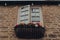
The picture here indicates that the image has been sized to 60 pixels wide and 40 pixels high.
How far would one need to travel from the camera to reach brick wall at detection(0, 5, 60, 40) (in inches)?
280

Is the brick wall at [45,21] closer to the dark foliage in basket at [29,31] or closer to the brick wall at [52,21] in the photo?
the brick wall at [52,21]

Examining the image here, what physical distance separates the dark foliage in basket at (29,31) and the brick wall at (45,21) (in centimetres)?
21

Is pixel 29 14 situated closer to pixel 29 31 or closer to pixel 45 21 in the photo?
pixel 45 21

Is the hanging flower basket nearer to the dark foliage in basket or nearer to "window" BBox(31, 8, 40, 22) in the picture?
the dark foliage in basket

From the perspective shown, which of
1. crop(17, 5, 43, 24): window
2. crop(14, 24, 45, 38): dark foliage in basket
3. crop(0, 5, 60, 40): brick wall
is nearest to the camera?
crop(14, 24, 45, 38): dark foliage in basket

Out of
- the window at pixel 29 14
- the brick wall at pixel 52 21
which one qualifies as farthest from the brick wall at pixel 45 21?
the window at pixel 29 14

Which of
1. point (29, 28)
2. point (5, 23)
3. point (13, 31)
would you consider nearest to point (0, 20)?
point (5, 23)

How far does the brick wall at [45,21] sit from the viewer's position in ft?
23.3

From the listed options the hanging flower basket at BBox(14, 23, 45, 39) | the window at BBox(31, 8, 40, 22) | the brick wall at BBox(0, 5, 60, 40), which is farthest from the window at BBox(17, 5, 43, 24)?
the hanging flower basket at BBox(14, 23, 45, 39)

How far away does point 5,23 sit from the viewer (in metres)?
7.48

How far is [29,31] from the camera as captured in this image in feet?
22.6

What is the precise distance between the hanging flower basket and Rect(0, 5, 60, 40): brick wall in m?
0.21

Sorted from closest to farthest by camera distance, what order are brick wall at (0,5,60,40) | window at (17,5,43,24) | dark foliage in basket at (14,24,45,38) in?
dark foliage in basket at (14,24,45,38), brick wall at (0,5,60,40), window at (17,5,43,24)

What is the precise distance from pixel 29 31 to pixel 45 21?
0.91 m
